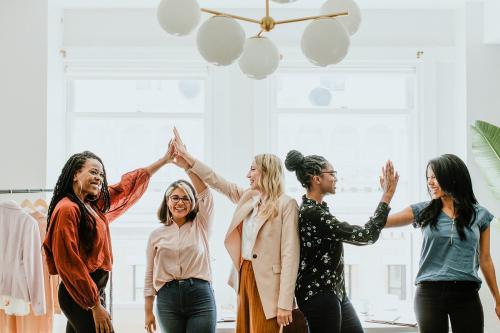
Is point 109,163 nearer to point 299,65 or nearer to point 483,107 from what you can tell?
point 299,65

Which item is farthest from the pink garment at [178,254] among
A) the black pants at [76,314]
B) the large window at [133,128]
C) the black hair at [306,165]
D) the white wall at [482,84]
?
the white wall at [482,84]

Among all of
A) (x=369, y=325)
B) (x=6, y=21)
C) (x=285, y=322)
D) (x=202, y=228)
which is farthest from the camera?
(x=6, y=21)

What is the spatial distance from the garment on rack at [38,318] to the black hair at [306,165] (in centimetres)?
175

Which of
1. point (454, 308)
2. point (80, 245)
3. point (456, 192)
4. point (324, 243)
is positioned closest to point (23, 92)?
point (80, 245)

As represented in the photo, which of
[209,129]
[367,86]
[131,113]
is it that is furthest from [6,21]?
[367,86]

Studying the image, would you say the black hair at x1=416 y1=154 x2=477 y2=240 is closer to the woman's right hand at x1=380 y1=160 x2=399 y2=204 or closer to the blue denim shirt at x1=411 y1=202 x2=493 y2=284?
the blue denim shirt at x1=411 y1=202 x2=493 y2=284

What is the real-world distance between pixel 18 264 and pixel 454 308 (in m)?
2.47

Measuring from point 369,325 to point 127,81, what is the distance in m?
2.62

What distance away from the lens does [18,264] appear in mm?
3072

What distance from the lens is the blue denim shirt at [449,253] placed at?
2543mm

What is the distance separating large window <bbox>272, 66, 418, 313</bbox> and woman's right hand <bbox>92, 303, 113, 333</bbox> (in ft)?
6.55

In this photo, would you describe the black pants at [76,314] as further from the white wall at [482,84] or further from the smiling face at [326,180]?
the white wall at [482,84]

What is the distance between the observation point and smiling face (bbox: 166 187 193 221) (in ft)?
9.57

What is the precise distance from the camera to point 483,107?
378cm
